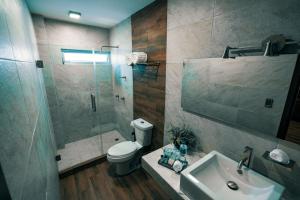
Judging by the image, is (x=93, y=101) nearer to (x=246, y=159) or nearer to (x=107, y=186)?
(x=107, y=186)

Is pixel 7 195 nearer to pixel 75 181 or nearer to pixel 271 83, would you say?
pixel 271 83

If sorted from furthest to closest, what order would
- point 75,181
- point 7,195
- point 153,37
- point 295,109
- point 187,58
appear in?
point 75,181
point 153,37
point 187,58
point 295,109
point 7,195

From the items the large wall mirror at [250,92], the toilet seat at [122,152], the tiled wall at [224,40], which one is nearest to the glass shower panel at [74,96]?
the toilet seat at [122,152]

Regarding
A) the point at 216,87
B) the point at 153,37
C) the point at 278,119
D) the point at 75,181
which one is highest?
the point at 153,37

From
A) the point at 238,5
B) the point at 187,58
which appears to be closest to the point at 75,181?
the point at 187,58

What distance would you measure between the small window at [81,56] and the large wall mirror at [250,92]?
2.28 meters

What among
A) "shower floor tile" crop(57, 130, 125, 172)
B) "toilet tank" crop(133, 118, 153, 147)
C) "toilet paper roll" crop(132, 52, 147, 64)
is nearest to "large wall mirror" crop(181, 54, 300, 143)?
"toilet paper roll" crop(132, 52, 147, 64)

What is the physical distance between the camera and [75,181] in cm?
219

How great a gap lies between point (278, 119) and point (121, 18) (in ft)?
8.37

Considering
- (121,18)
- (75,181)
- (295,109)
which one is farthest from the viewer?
(121,18)

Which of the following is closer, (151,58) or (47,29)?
(151,58)

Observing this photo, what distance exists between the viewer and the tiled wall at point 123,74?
2590mm

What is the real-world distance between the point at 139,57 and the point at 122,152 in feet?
4.77

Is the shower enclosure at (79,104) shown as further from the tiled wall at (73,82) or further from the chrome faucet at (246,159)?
the chrome faucet at (246,159)
